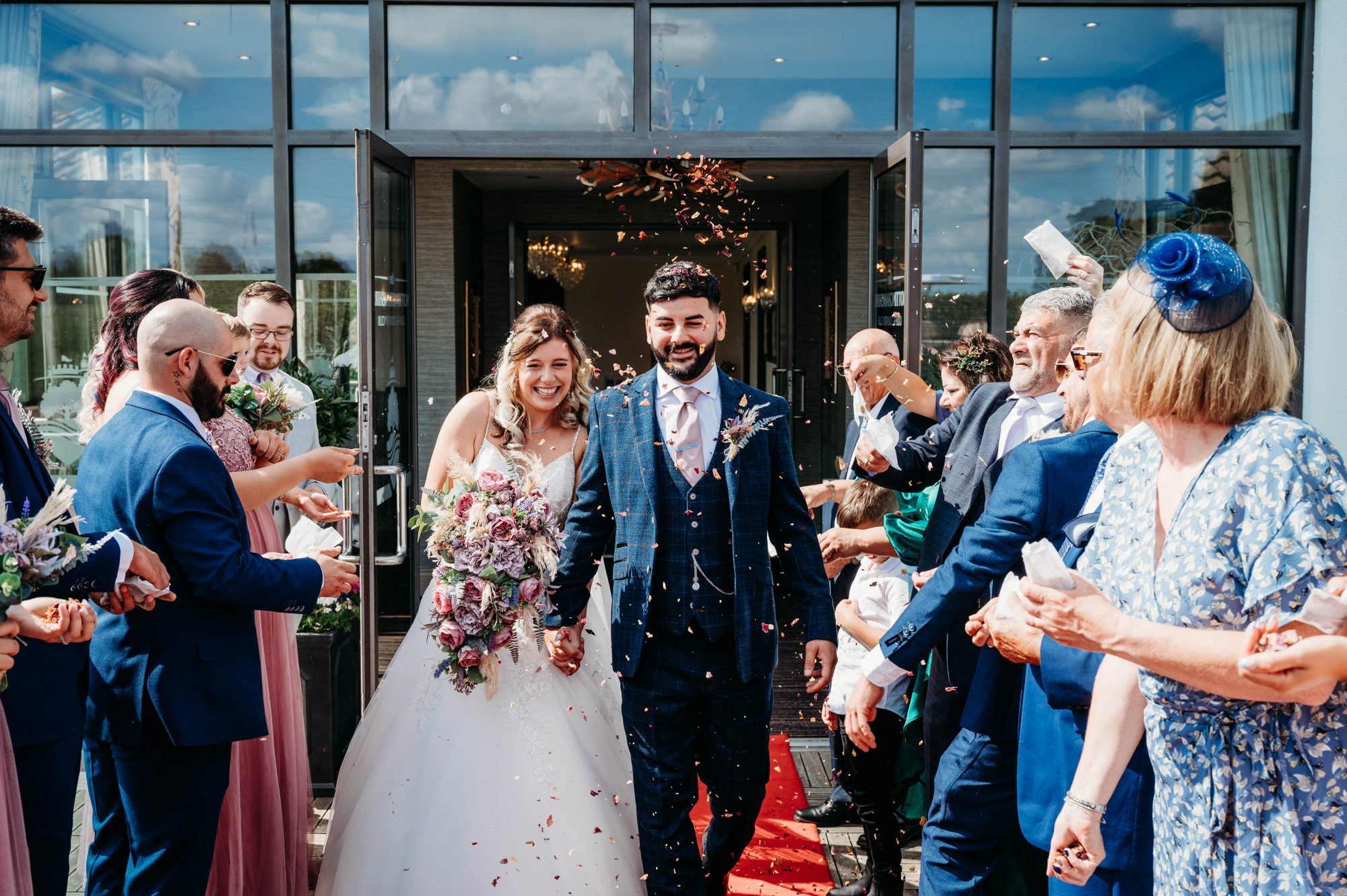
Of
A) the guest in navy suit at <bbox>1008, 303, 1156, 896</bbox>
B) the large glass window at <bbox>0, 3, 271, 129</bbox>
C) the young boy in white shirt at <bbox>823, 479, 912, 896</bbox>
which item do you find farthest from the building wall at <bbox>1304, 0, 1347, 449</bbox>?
the large glass window at <bbox>0, 3, 271, 129</bbox>

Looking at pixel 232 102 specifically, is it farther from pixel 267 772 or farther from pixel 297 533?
pixel 267 772

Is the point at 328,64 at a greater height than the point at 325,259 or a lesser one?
greater

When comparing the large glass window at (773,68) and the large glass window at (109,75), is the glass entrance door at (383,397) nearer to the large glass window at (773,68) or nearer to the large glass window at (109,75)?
the large glass window at (109,75)

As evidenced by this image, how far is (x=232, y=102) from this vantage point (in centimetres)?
596

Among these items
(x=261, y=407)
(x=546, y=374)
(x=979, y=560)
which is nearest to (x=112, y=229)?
(x=261, y=407)

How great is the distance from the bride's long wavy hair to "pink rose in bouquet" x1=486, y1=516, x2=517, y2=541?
0.63 metres

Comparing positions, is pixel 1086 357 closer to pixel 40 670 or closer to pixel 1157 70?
pixel 40 670

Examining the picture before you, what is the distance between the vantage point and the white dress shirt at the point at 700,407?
3002 mm

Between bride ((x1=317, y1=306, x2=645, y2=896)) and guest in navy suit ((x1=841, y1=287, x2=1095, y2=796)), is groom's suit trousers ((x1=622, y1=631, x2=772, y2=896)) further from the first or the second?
guest in navy suit ((x1=841, y1=287, x2=1095, y2=796))

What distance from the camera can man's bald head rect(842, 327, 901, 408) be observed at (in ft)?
14.6

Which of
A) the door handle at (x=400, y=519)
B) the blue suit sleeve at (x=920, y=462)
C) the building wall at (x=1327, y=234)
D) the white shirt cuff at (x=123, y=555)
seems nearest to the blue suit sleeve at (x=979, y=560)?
the blue suit sleeve at (x=920, y=462)

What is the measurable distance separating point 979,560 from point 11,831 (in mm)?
2259

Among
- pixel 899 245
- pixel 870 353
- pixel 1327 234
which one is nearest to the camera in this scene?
pixel 870 353

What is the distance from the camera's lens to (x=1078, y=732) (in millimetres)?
2061
